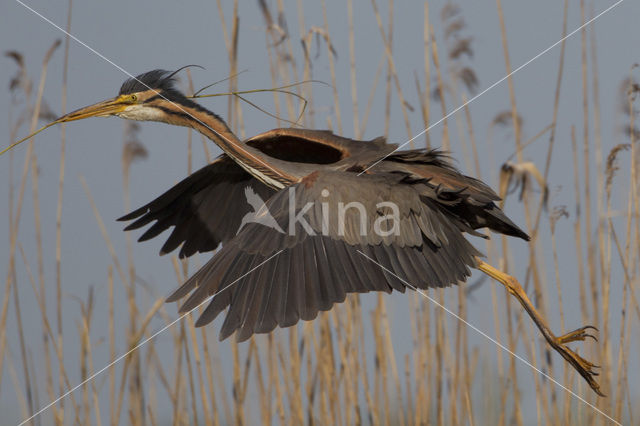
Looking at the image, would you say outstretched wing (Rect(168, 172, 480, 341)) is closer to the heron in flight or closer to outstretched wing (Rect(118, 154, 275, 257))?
the heron in flight

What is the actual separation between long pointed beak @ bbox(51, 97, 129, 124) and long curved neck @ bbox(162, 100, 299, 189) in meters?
0.15

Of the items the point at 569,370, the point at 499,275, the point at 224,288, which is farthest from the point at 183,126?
the point at 569,370

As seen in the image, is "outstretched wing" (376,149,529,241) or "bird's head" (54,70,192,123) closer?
"outstretched wing" (376,149,529,241)

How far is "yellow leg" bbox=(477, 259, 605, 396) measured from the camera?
2.53 metres

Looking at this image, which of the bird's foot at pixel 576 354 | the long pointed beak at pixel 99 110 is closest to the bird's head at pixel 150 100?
the long pointed beak at pixel 99 110

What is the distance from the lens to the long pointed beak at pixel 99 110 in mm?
2633

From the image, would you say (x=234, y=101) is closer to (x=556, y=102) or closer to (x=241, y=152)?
(x=241, y=152)

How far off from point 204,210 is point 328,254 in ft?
3.17

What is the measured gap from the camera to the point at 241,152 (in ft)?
8.70

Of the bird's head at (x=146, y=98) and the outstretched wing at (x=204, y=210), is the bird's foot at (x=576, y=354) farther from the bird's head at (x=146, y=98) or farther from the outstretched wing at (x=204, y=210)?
the bird's head at (x=146, y=98)

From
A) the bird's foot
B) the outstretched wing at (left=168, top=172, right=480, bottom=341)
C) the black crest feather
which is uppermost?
the black crest feather

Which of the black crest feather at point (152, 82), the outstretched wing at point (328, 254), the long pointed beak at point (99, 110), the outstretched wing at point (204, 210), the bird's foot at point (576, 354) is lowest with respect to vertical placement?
the bird's foot at point (576, 354)

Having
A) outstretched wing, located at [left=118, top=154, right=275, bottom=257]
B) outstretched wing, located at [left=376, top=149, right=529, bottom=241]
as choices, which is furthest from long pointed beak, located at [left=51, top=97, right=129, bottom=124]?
outstretched wing, located at [left=376, top=149, right=529, bottom=241]

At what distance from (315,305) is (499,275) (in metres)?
0.88
